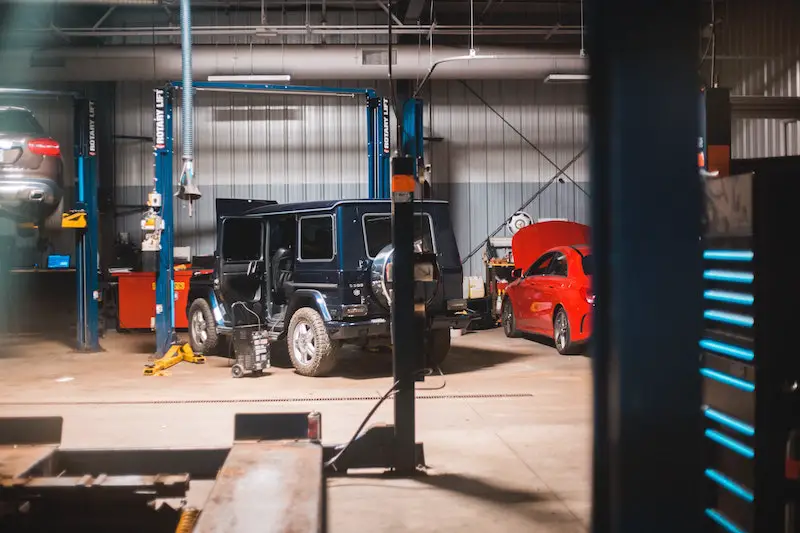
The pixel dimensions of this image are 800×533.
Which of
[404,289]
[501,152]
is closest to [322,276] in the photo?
[404,289]

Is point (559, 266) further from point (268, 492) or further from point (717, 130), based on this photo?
point (268, 492)

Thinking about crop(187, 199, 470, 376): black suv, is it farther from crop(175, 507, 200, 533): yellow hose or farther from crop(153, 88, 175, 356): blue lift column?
crop(175, 507, 200, 533): yellow hose

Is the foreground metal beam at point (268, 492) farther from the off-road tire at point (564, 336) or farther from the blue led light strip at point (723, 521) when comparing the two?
the off-road tire at point (564, 336)

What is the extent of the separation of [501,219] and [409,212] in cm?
1156

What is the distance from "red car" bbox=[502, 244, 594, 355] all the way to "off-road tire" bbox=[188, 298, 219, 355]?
4509mm

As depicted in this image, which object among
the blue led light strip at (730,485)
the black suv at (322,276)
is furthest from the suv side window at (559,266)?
the blue led light strip at (730,485)

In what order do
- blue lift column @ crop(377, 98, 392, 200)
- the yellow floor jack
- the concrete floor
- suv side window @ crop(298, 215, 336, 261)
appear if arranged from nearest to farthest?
1. the concrete floor
2. suv side window @ crop(298, 215, 336, 261)
3. the yellow floor jack
4. blue lift column @ crop(377, 98, 392, 200)

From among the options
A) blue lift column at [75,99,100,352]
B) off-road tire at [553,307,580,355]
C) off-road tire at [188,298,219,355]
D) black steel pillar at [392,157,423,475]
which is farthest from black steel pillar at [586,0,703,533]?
blue lift column at [75,99,100,352]

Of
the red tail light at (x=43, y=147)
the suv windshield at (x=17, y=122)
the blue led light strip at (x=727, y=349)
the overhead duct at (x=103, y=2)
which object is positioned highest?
the overhead duct at (x=103, y=2)

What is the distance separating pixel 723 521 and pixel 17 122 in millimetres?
9743

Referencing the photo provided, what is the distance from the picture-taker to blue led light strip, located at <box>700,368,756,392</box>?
214 centimetres

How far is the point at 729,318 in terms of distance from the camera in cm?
229

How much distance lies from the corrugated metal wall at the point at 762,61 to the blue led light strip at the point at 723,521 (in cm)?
1177

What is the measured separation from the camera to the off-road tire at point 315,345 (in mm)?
8273
